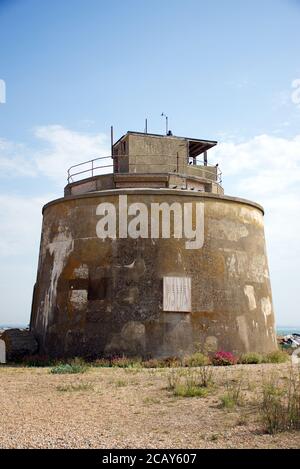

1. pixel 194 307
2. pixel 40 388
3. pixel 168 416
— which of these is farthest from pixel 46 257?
pixel 168 416

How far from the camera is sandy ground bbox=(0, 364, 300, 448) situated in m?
7.99

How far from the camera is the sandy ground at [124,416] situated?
26.2ft

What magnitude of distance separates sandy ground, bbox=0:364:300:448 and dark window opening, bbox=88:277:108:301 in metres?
4.09

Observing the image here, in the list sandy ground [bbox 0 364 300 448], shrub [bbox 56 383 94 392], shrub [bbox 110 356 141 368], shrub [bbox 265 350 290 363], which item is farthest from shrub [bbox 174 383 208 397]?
shrub [bbox 265 350 290 363]

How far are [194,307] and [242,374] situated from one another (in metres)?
4.08

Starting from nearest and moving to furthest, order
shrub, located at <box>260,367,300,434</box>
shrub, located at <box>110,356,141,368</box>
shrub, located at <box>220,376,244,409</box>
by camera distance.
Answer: shrub, located at <box>260,367,300,434</box>, shrub, located at <box>220,376,244,409</box>, shrub, located at <box>110,356,141,368</box>

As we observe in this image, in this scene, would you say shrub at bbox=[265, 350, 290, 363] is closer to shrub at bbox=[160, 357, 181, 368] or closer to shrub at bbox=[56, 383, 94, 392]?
shrub at bbox=[160, 357, 181, 368]

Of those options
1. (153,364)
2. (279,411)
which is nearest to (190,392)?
(279,411)

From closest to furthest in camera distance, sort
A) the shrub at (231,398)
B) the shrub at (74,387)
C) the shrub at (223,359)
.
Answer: the shrub at (231,398) < the shrub at (74,387) < the shrub at (223,359)

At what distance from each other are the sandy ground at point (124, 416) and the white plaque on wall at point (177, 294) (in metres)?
3.71

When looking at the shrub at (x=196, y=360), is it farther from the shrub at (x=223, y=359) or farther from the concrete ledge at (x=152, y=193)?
the concrete ledge at (x=152, y=193)

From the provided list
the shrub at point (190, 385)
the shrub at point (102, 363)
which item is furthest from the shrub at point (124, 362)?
the shrub at point (190, 385)

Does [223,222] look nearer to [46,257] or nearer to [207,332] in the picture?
[207,332]

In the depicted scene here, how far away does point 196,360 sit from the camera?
1645 cm
